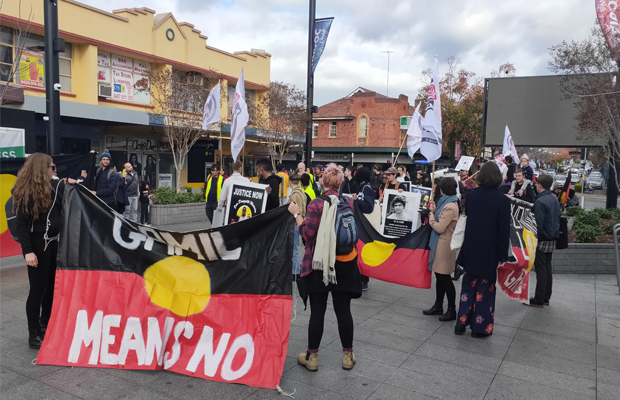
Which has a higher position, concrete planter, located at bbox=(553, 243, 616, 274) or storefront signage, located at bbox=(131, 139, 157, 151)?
storefront signage, located at bbox=(131, 139, 157, 151)

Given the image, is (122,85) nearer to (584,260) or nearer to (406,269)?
(406,269)

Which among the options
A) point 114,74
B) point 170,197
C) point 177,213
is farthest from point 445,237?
point 114,74

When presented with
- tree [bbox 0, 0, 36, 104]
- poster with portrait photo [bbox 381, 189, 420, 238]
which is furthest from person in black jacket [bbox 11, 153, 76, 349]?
tree [bbox 0, 0, 36, 104]

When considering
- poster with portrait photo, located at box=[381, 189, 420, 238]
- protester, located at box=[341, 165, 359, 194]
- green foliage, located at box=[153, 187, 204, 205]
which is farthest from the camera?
green foliage, located at box=[153, 187, 204, 205]

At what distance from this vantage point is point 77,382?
12.3 ft

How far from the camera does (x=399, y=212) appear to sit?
7.29 m

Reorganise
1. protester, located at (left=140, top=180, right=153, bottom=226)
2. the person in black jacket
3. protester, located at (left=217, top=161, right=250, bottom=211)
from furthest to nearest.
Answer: protester, located at (left=140, top=180, right=153, bottom=226) → protester, located at (left=217, top=161, right=250, bottom=211) → the person in black jacket

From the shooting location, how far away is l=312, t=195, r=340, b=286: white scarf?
12.6 ft

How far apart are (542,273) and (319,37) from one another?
8.65m

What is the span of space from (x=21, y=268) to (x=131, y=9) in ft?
60.7

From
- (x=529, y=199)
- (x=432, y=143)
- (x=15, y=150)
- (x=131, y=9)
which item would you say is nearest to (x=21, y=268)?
(x=15, y=150)

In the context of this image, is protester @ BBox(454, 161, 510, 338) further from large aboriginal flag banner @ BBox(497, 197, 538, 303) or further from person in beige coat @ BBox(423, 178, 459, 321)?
large aboriginal flag banner @ BBox(497, 197, 538, 303)

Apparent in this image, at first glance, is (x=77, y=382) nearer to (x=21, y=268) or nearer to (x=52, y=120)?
(x=21, y=268)

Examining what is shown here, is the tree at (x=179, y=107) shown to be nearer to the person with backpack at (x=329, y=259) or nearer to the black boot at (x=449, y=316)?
the black boot at (x=449, y=316)
